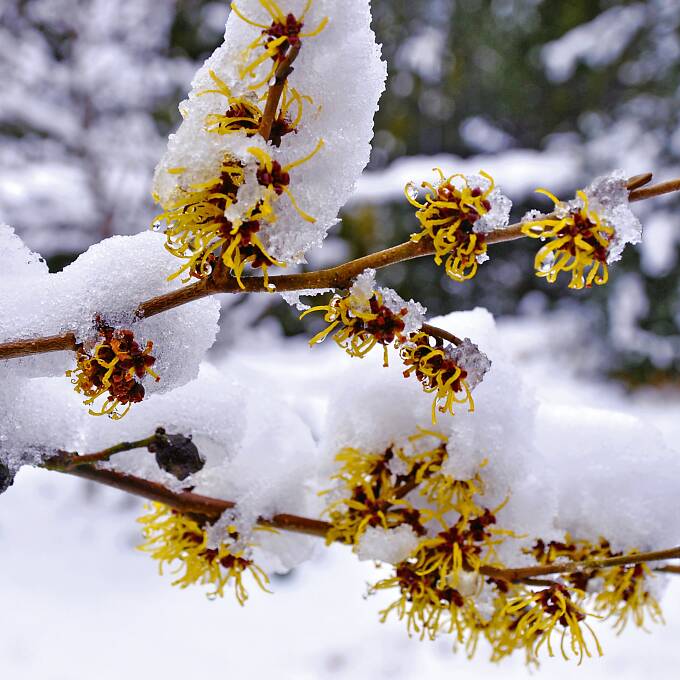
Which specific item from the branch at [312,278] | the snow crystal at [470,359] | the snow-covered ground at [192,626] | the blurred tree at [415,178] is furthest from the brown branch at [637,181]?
the blurred tree at [415,178]

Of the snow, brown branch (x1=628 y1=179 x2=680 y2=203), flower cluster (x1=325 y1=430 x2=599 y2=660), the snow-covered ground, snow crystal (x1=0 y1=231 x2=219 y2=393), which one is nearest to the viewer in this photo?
brown branch (x1=628 y1=179 x2=680 y2=203)

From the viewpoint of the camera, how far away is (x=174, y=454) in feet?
1.64

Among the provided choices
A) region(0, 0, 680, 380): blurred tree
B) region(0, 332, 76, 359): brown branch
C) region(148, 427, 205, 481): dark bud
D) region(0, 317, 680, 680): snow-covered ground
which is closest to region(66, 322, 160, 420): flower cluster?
region(0, 332, 76, 359): brown branch

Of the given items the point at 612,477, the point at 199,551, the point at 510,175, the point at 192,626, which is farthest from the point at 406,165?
the point at 199,551

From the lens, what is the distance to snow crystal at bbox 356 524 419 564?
1.81ft

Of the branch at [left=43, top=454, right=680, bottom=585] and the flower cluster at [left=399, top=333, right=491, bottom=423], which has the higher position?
the flower cluster at [left=399, top=333, right=491, bottom=423]

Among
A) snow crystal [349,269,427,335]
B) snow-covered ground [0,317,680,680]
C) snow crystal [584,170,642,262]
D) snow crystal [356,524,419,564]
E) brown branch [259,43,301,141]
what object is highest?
snow-covered ground [0,317,680,680]

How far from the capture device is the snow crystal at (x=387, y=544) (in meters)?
0.55

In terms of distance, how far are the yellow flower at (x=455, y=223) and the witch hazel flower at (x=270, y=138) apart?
51 millimetres

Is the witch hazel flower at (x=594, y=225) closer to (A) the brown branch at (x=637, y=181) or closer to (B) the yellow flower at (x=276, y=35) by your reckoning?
(A) the brown branch at (x=637, y=181)

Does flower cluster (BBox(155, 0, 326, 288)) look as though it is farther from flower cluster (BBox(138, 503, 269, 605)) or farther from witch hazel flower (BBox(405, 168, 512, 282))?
flower cluster (BBox(138, 503, 269, 605))

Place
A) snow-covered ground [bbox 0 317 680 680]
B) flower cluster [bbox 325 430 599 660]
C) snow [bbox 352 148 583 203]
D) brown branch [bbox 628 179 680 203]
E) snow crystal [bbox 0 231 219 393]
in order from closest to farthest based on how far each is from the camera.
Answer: brown branch [bbox 628 179 680 203], snow crystal [bbox 0 231 219 393], flower cluster [bbox 325 430 599 660], snow-covered ground [bbox 0 317 680 680], snow [bbox 352 148 583 203]

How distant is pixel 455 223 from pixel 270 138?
11cm

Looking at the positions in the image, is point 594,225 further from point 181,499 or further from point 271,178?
point 181,499
